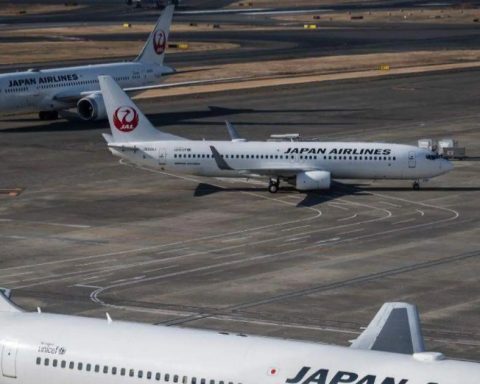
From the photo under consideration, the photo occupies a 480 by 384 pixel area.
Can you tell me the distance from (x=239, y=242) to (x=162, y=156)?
17.7m

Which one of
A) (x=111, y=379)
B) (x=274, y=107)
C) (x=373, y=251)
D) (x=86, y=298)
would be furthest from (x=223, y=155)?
(x=111, y=379)

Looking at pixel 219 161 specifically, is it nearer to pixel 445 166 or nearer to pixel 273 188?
pixel 273 188

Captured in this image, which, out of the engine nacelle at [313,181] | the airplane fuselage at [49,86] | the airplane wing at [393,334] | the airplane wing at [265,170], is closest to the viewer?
the airplane wing at [393,334]

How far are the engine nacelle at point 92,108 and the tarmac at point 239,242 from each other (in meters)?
2.89

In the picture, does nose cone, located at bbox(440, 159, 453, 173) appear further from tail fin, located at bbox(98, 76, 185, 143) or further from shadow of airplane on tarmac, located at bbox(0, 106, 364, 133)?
shadow of airplane on tarmac, located at bbox(0, 106, 364, 133)

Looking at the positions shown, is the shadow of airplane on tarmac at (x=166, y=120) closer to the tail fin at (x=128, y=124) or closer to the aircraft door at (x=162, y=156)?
the tail fin at (x=128, y=124)

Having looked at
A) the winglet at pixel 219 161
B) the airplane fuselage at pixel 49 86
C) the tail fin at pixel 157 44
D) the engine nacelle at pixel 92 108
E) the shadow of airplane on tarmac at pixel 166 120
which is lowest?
the winglet at pixel 219 161

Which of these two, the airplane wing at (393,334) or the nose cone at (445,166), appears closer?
the airplane wing at (393,334)

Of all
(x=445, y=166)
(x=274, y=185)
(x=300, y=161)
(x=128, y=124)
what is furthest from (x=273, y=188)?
(x=445, y=166)

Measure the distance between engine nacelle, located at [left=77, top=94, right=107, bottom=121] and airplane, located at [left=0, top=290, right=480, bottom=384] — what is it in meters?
77.4

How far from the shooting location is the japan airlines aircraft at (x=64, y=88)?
380 feet

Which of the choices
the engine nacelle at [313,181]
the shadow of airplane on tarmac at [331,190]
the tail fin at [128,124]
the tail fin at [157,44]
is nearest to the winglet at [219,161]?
the shadow of airplane on tarmac at [331,190]

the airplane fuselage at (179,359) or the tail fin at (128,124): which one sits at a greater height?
the tail fin at (128,124)

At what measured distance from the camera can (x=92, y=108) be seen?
381 ft
